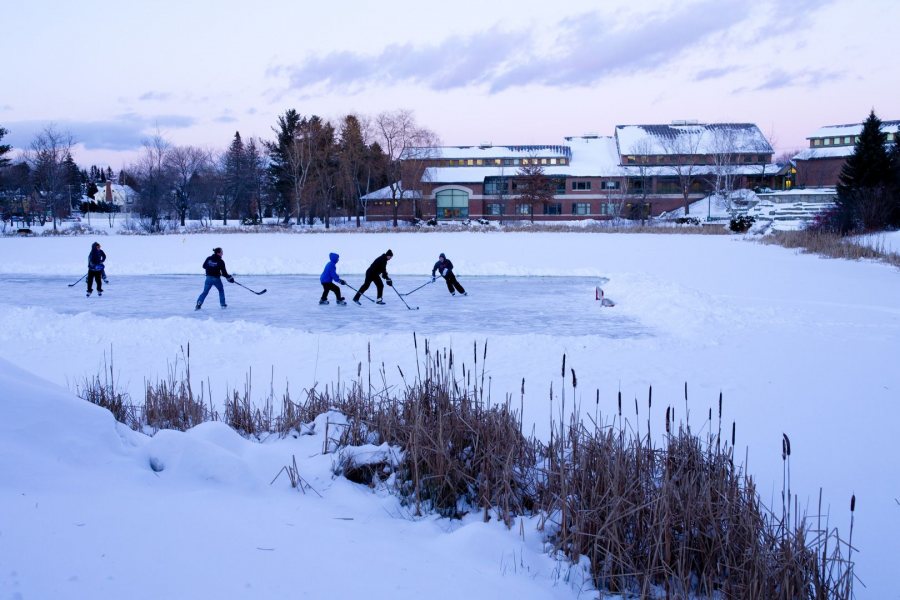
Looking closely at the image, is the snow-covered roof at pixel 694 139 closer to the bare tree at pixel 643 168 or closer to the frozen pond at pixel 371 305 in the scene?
the bare tree at pixel 643 168

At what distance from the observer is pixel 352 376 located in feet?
30.2

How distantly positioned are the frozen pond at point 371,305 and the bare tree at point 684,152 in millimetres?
58278

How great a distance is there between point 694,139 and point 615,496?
275 ft

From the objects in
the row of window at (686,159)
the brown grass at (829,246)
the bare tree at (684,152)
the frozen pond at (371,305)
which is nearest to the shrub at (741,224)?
the brown grass at (829,246)

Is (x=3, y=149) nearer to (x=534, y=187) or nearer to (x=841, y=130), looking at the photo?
(x=534, y=187)

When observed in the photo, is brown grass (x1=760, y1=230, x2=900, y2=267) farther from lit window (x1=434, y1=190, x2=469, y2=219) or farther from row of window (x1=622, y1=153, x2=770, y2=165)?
lit window (x1=434, y1=190, x2=469, y2=219)

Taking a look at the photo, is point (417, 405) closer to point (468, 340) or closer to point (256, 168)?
point (468, 340)

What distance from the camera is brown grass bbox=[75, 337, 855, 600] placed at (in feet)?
11.8

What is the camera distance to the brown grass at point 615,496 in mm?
3600

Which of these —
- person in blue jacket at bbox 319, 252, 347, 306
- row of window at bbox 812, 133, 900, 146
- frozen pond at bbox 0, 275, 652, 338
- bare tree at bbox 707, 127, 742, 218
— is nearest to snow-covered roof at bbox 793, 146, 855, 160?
row of window at bbox 812, 133, 900, 146

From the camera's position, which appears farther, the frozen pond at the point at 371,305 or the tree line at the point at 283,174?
the tree line at the point at 283,174

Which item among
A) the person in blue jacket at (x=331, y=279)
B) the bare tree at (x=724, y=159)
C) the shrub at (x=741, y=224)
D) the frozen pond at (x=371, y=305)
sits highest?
the bare tree at (x=724, y=159)

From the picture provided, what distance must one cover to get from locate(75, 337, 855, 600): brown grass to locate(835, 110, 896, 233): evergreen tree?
107 feet

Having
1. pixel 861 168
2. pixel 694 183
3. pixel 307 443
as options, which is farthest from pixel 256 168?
pixel 307 443
